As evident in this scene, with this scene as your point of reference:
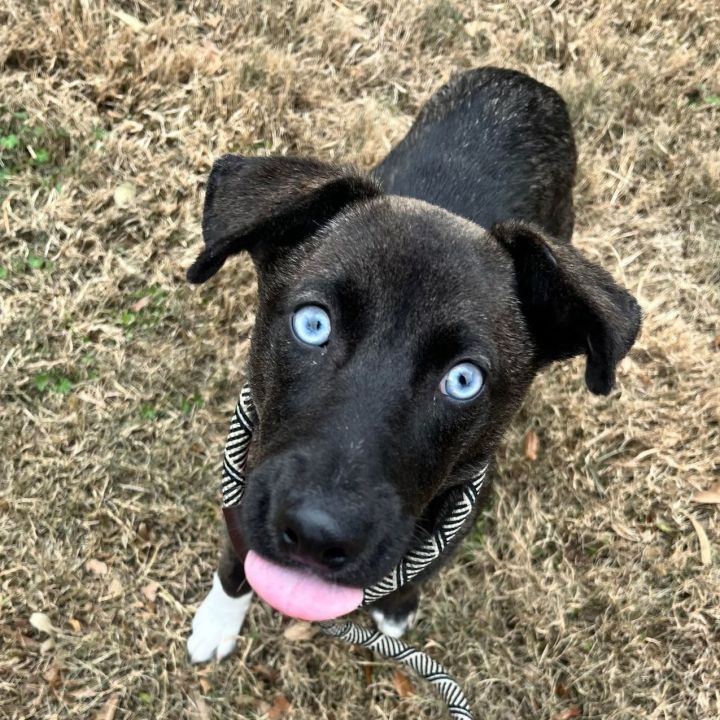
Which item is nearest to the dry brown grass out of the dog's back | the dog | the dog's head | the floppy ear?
the dog's back

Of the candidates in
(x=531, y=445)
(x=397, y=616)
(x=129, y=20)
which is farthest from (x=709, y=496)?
(x=129, y=20)

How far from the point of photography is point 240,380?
14.8ft

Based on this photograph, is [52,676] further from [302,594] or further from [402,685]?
[302,594]

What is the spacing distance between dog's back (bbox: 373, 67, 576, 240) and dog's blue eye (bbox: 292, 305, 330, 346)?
1.26 meters

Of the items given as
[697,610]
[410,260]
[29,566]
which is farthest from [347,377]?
[697,610]

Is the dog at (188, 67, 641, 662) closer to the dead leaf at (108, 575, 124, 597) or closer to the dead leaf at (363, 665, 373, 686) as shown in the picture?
the dead leaf at (363, 665, 373, 686)

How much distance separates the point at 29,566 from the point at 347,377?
87.9 inches

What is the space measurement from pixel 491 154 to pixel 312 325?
5.65 feet

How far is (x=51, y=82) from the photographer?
16.1 ft

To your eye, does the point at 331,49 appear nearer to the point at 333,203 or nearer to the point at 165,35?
the point at 165,35

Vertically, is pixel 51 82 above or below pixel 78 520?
above

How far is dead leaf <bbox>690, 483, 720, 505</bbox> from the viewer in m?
4.54

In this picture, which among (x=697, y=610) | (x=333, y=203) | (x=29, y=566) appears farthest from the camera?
(x=697, y=610)

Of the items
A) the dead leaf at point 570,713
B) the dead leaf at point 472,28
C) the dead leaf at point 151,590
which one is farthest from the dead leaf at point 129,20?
the dead leaf at point 570,713
